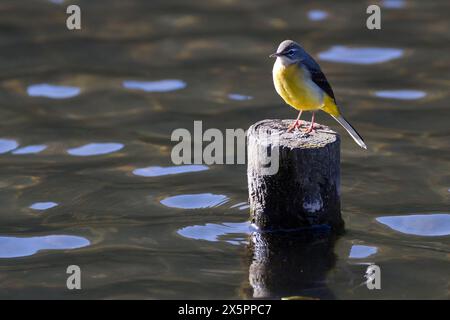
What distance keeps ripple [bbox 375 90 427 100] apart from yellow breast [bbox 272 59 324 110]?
13.6 feet

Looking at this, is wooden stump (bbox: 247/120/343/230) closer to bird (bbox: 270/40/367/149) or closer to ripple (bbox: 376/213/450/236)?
bird (bbox: 270/40/367/149)

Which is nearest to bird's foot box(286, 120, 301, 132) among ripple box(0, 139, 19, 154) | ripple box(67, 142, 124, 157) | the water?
the water

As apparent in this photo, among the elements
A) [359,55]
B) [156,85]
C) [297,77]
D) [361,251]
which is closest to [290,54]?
[297,77]

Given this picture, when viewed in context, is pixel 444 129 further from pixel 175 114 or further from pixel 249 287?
pixel 249 287

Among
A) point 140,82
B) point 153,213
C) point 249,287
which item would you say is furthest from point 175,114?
point 249,287

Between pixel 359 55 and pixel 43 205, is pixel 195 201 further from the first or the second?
pixel 359 55

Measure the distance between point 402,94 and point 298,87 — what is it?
14.9 feet

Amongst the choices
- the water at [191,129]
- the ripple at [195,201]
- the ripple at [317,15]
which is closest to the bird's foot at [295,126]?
the water at [191,129]

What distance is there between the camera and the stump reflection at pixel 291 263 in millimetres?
8000

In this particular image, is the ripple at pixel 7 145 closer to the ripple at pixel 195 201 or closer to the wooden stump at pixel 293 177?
the ripple at pixel 195 201

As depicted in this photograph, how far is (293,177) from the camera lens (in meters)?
8.37

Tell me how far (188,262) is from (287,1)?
881 centimetres

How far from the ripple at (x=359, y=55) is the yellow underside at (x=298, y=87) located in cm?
543

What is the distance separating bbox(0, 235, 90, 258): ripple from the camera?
352 inches
